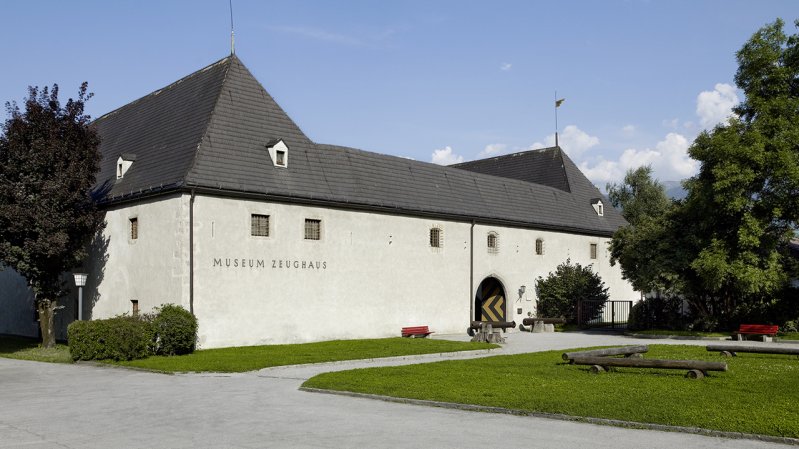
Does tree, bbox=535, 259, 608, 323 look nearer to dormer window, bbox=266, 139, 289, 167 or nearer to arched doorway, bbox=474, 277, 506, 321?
arched doorway, bbox=474, 277, 506, 321

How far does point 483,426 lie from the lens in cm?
1055

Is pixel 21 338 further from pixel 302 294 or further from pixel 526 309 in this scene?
pixel 526 309

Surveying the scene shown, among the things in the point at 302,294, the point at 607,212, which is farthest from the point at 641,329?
the point at 302,294

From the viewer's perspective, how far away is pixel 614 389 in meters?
13.2

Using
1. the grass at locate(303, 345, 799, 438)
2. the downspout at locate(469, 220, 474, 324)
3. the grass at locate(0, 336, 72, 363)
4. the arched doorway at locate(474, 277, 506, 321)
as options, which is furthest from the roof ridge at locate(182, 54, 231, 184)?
the arched doorway at locate(474, 277, 506, 321)

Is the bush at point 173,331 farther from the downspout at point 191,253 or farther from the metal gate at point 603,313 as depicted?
the metal gate at point 603,313

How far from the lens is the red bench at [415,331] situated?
1176 inches

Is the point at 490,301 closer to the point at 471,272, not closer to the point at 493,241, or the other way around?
the point at 493,241

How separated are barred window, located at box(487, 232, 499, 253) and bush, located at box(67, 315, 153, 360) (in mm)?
18338

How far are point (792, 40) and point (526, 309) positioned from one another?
55.1ft

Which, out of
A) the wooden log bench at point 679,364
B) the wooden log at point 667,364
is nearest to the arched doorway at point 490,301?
the wooden log at point 667,364

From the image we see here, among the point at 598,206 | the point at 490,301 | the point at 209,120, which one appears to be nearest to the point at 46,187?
the point at 209,120

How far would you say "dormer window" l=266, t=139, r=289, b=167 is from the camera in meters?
27.5

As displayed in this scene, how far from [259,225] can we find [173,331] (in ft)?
18.3
